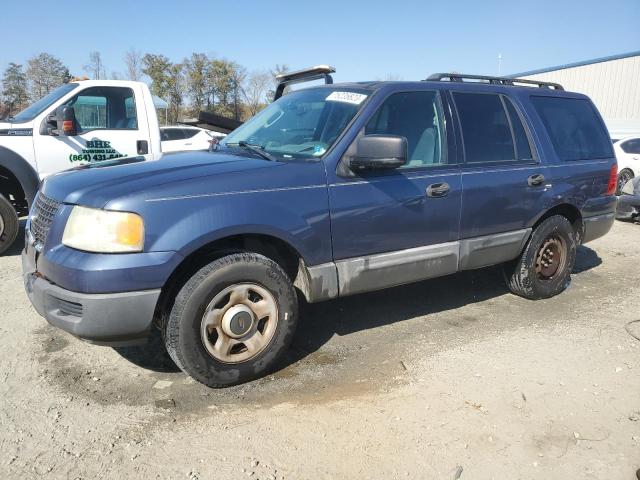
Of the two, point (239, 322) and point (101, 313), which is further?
point (239, 322)

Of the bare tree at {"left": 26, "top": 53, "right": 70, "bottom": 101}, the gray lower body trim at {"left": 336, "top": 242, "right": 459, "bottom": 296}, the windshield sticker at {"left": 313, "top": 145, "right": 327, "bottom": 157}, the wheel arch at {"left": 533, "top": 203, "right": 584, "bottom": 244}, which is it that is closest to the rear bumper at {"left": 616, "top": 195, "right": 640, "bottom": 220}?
the wheel arch at {"left": 533, "top": 203, "right": 584, "bottom": 244}

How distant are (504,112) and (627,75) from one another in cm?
2656

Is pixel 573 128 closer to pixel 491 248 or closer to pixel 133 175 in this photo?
pixel 491 248

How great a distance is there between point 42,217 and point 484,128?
3.36 m

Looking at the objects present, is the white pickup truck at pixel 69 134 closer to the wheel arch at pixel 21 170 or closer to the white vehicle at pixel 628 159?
the wheel arch at pixel 21 170

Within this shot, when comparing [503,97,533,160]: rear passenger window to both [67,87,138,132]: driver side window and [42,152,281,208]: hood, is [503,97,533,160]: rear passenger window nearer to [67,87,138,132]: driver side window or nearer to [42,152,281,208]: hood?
[42,152,281,208]: hood

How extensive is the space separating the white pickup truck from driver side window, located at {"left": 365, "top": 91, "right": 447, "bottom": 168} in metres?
3.32

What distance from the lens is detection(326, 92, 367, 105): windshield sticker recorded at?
143 inches

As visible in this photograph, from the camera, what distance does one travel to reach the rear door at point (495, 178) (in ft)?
13.2

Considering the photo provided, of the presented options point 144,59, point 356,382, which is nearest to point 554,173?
point 356,382

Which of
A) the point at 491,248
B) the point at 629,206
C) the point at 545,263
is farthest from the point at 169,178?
the point at 629,206

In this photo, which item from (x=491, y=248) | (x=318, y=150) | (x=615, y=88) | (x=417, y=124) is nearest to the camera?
(x=318, y=150)

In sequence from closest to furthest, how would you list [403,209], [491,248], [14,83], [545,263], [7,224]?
[403,209] < [491,248] < [545,263] < [7,224] < [14,83]

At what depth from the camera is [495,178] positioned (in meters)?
4.11
